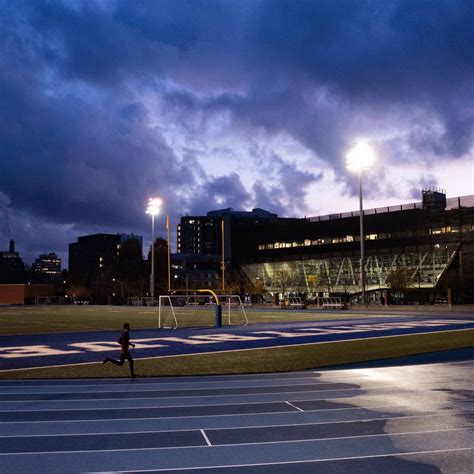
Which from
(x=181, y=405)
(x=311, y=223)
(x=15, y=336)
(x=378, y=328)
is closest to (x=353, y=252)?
(x=311, y=223)

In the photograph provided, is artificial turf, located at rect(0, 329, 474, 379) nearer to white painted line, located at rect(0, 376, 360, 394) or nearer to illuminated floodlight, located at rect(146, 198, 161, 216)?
white painted line, located at rect(0, 376, 360, 394)

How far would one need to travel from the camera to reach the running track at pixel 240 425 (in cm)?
739

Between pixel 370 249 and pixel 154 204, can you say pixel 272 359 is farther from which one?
pixel 370 249

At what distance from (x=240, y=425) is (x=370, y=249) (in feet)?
300

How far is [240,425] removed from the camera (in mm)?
9500

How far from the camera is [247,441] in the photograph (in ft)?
27.8

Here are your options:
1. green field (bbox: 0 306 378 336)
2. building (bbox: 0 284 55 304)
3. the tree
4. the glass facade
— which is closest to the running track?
green field (bbox: 0 306 378 336)

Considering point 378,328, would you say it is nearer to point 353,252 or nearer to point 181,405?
point 181,405

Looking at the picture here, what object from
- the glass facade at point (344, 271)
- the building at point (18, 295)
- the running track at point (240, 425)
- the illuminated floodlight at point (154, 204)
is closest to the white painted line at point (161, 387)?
the running track at point (240, 425)

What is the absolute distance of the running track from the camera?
7.39 meters

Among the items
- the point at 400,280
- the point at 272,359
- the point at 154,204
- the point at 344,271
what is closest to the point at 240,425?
the point at 272,359

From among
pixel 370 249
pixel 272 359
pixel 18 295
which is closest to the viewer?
pixel 272 359

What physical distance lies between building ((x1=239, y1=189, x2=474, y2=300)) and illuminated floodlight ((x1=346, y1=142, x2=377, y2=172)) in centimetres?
3253

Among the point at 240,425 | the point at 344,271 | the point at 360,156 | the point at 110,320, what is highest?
the point at 360,156
